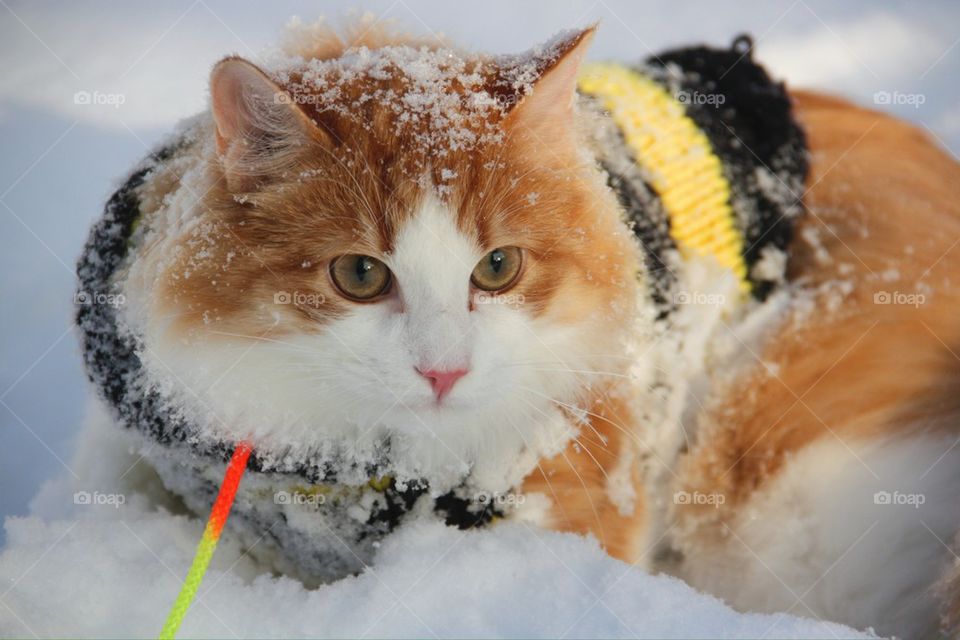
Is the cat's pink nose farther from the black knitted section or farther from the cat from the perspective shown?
the black knitted section

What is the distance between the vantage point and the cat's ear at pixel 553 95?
1288 millimetres

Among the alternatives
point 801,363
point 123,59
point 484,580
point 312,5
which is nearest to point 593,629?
point 484,580

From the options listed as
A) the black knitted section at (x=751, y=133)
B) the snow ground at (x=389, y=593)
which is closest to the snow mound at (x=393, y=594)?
the snow ground at (x=389, y=593)

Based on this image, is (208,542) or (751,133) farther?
(751,133)

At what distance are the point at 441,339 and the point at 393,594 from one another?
42cm

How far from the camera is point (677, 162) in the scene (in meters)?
1.82

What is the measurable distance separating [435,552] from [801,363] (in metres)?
1.14

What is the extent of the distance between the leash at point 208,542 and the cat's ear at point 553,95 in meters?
0.74

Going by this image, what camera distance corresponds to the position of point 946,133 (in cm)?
258

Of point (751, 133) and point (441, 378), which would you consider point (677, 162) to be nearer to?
point (751, 133)

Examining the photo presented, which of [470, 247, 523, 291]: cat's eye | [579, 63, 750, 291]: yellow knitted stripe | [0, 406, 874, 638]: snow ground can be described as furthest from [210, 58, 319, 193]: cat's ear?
[579, 63, 750, 291]: yellow knitted stripe

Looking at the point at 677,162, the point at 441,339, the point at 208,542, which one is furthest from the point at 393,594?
the point at 677,162

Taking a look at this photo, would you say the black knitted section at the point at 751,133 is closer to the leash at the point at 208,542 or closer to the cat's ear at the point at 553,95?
the cat's ear at the point at 553,95

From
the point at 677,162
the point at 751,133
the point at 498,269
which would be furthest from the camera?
the point at 751,133
